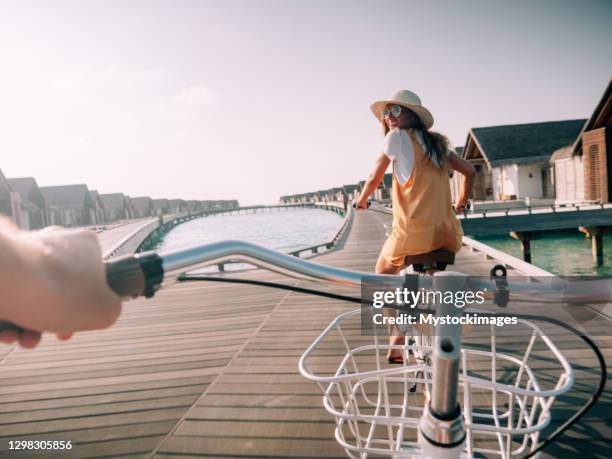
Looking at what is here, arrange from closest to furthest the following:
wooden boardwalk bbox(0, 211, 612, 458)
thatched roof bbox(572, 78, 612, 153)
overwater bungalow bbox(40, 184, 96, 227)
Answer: wooden boardwalk bbox(0, 211, 612, 458)
thatched roof bbox(572, 78, 612, 153)
overwater bungalow bbox(40, 184, 96, 227)

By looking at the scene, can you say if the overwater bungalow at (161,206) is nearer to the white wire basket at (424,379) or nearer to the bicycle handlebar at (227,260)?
the white wire basket at (424,379)

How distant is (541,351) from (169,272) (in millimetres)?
3683

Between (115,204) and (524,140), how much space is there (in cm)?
8137

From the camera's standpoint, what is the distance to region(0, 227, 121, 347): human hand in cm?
63

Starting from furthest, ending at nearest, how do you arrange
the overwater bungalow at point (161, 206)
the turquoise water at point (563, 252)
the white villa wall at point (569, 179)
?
the overwater bungalow at point (161, 206)
the white villa wall at point (569, 179)
the turquoise water at point (563, 252)

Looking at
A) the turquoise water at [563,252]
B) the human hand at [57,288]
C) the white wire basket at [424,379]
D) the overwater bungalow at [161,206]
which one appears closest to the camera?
the human hand at [57,288]

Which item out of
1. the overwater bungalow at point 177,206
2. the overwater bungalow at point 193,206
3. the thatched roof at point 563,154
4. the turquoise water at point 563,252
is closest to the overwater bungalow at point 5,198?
the turquoise water at point 563,252

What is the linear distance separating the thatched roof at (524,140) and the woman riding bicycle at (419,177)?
31380 mm

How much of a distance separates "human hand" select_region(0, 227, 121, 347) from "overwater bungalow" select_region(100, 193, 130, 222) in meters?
97.1

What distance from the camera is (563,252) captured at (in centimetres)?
2009

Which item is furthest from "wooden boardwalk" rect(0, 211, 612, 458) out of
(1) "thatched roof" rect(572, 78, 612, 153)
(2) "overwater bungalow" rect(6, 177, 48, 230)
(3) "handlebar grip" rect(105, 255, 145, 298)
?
(2) "overwater bungalow" rect(6, 177, 48, 230)

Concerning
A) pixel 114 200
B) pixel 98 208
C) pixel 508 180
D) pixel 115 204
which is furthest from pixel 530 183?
pixel 114 200

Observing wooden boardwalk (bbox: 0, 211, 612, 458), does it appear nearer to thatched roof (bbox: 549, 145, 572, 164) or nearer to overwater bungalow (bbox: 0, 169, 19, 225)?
thatched roof (bbox: 549, 145, 572, 164)

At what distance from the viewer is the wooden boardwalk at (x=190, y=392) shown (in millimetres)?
2586
